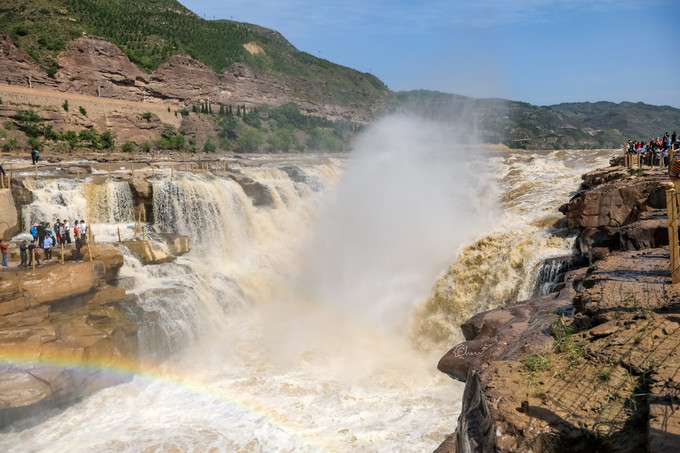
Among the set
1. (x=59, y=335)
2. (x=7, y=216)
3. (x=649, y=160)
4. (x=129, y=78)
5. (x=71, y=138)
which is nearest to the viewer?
(x=59, y=335)

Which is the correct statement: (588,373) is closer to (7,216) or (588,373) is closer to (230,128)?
(7,216)

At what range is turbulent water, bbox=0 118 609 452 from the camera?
771cm

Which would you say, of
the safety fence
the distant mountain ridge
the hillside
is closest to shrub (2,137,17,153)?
the distant mountain ridge

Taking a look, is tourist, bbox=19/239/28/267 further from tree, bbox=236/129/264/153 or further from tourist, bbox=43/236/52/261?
tree, bbox=236/129/264/153

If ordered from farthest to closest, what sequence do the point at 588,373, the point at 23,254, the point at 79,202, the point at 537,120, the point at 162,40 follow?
the point at 537,120
the point at 162,40
the point at 79,202
the point at 23,254
the point at 588,373

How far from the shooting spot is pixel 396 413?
7902 millimetres

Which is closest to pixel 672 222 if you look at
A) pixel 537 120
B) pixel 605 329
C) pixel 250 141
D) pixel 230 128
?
pixel 605 329

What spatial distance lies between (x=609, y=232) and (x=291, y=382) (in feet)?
20.5

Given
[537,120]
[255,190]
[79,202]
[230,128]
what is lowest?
[255,190]

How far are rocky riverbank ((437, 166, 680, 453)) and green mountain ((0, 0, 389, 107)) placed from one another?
3860 cm

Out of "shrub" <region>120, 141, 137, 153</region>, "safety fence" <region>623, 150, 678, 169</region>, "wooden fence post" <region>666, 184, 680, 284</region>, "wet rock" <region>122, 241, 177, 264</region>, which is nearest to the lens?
"wooden fence post" <region>666, 184, 680, 284</region>

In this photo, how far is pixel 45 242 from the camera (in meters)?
10.2

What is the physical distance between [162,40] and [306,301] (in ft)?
159

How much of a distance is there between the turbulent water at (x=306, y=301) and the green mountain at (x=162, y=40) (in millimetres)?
27335
